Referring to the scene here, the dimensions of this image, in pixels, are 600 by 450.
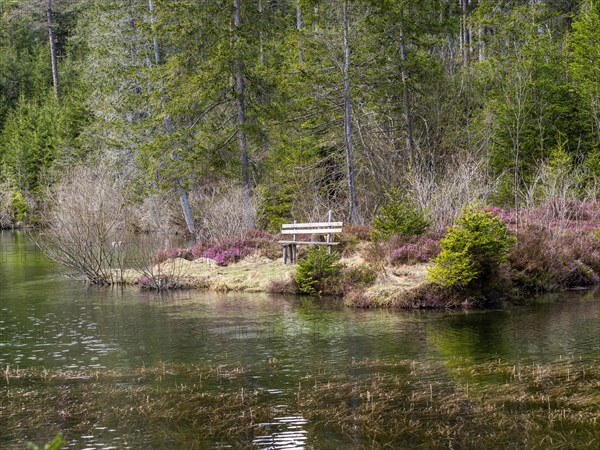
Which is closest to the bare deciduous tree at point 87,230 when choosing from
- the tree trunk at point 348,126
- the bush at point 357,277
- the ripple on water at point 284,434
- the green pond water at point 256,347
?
the green pond water at point 256,347

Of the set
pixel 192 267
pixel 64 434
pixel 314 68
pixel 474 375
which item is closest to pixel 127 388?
pixel 64 434

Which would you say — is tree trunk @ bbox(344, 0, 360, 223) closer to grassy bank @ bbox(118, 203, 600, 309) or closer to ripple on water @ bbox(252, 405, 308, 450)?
grassy bank @ bbox(118, 203, 600, 309)

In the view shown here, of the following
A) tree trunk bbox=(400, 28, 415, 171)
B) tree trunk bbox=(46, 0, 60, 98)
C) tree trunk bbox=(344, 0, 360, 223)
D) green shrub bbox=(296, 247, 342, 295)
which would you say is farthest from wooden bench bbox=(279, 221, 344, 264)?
tree trunk bbox=(46, 0, 60, 98)

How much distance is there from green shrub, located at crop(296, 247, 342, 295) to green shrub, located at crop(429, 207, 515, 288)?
3.43m

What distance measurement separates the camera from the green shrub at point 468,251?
58.5ft

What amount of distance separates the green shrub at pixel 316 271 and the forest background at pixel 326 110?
4.71m

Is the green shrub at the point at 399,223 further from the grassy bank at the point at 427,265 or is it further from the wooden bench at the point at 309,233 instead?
the wooden bench at the point at 309,233

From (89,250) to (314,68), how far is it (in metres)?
10.8

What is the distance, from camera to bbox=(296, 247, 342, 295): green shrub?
20.9m

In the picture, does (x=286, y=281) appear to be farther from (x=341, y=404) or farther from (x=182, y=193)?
(x=182, y=193)

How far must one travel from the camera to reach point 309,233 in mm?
23594

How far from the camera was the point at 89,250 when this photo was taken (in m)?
24.5

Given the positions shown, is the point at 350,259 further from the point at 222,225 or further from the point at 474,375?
the point at 474,375

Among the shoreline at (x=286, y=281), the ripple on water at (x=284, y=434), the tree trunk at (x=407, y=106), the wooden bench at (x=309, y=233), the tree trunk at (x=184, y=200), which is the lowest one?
the ripple on water at (x=284, y=434)
